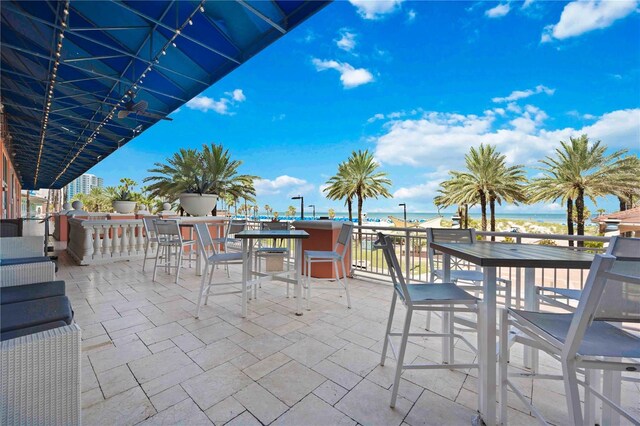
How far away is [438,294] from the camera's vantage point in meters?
1.60

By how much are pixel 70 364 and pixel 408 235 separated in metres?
3.75

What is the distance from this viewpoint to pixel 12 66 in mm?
5977

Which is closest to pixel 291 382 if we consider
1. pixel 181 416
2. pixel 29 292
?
pixel 181 416

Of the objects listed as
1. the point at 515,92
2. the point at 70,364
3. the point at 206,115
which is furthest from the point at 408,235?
the point at 515,92

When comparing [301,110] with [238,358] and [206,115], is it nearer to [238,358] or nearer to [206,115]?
[206,115]

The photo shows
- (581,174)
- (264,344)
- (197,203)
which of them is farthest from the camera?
(581,174)

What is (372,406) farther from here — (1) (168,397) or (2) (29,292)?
(2) (29,292)

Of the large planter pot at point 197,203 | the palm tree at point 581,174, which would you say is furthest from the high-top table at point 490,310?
the palm tree at point 581,174

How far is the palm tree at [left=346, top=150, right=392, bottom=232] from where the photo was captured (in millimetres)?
17422

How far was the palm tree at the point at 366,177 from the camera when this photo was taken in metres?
17.4

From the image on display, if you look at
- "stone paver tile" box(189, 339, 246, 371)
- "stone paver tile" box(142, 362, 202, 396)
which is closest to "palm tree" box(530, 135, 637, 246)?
"stone paver tile" box(189, 339, 246, 371)

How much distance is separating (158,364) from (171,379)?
253mm

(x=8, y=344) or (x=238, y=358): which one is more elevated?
(x=8, y=344)

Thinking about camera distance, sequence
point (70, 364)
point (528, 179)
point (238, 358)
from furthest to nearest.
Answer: point (528, 179)
point (238, 358)
point (70, 364)
